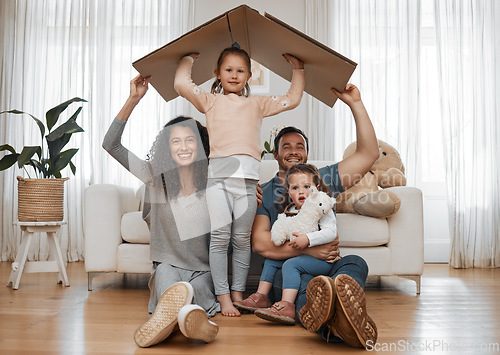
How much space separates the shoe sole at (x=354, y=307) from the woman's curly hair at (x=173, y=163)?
86cm

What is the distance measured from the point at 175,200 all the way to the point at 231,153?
35 cm

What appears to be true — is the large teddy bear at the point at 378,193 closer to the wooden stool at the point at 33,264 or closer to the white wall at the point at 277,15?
the white wall at the point at 277,15

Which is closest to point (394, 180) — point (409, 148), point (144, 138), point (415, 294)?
point (415, 294)

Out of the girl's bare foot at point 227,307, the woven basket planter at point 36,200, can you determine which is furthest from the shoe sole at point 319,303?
the woven basket planter at point 36,200

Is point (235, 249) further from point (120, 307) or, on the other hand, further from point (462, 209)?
point (462, 209)

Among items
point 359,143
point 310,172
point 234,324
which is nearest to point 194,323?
point 234,324

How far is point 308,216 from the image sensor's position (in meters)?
1.85

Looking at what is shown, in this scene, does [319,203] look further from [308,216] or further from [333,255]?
[333,255]

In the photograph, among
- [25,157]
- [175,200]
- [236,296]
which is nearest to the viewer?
[236,296]

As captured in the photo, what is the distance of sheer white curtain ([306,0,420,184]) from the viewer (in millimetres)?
3828

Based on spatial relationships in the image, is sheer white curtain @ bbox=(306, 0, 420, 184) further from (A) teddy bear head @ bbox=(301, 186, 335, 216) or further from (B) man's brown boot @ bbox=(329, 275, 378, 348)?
(B) man's brown boot @ bbox=(329, 275, 378, 348)

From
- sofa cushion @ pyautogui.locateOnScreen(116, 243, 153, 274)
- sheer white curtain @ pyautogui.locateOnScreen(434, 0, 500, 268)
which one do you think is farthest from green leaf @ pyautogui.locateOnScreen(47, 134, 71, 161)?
sheer white curtain @ pyautogui.locateOnScreen(434, 0, 500, 268)

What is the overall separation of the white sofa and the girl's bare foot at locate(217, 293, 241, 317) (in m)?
0.50

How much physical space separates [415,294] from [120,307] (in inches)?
54.9
